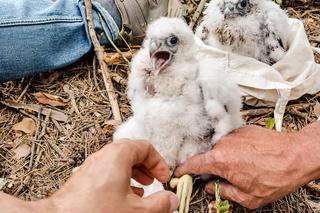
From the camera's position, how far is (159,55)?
249 centimetres

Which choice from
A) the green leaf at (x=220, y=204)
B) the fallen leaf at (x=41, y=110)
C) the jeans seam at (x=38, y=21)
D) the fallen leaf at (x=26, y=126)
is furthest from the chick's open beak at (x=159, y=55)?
the jeans seam at (x=38, y=21)

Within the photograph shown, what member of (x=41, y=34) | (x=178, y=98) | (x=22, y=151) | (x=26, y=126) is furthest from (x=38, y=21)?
(x=178, y=98)

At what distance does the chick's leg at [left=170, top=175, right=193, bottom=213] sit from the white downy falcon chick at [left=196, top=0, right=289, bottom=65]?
108cm

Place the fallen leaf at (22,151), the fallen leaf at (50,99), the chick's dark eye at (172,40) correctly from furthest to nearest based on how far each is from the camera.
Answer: the fallen leaf at (50,99)
the fallen leaf at (22,151)
the chick's dark eye at (172,40)

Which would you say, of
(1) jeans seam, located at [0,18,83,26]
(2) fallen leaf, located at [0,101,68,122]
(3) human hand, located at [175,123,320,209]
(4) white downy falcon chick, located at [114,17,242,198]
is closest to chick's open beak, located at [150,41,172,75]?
(4) white downy falcon chick, located at [114,17,242,198]

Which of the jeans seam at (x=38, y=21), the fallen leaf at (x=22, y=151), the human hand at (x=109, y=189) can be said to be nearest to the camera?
the human hand at (x=109, y=189)

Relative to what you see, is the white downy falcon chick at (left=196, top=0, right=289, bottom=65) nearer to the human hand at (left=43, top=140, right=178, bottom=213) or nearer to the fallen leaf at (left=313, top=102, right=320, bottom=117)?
the fallen leaf at (left=313, top=102, right=320, bottom=117)

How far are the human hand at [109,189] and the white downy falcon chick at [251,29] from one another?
1.58m

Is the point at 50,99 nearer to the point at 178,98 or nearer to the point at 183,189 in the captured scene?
the point at 178,98

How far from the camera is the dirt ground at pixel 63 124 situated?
2543 mm

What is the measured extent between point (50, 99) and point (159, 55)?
A: 2.89ft

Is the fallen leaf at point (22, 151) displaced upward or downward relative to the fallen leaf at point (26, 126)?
downward

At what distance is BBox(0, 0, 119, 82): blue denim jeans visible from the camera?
10.3 feet

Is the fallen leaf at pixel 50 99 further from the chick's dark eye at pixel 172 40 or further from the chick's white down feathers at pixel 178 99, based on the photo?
the chick's dark eye at pixel 172 40
